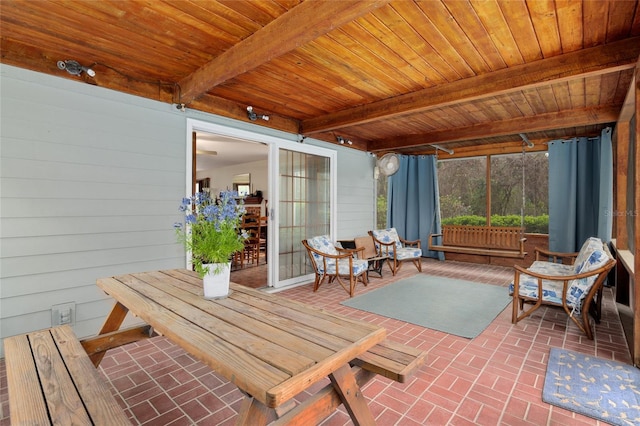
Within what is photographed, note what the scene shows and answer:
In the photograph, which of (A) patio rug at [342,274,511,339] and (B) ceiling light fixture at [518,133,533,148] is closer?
(A) patio rug at [342,274,511,339]

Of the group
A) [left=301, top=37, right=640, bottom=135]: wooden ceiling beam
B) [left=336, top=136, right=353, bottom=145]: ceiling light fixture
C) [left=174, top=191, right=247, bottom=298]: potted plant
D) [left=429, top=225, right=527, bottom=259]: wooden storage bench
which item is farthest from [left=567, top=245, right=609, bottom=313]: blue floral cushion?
[left=336, top=136, right=353, bottom=145]: ceiling light fixture

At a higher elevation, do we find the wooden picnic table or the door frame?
the door frame

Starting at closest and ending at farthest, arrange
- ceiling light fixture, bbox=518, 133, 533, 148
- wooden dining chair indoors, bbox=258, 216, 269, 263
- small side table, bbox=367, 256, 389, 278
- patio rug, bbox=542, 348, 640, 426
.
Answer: patio rug, bbox=542, 348, 640, 426 → small side table, bbox=367, 256, 389, 278 → ceiling light fixture, bbox=518, 133, 533, 148 → wooden dining chair indoors, bbox=258, 216, 269, 263

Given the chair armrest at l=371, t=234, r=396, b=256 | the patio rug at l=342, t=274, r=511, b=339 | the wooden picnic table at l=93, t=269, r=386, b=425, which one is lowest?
the patio rug at l=342, t=274, r=511, b=339

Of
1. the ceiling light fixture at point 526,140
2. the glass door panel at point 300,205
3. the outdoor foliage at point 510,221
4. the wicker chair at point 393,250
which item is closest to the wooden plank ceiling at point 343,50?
the glass door panel at point 300,205

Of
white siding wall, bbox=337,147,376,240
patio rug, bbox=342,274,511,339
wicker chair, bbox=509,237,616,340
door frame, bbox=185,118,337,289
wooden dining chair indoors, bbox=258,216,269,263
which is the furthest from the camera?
wooden dining chair indoors, bbox=258,216,269,263

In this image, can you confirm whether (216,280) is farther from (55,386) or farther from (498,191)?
(498,191)

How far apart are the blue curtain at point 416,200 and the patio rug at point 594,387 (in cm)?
442

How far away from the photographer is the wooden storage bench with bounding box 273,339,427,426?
119cm

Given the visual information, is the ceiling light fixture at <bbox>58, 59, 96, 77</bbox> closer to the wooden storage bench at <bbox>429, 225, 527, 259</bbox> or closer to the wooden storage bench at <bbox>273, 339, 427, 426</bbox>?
the wooden storage bench at <bbox>273, 339, 427, 426</bbox>

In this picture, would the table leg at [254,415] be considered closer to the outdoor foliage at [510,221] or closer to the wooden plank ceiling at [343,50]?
the wooden plank ceiling at [343,50]

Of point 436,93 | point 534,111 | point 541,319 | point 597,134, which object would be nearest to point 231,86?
point 436,93

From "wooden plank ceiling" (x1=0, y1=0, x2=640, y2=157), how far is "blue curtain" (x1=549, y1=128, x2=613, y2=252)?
5.04ft

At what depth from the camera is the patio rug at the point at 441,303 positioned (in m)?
3.21
